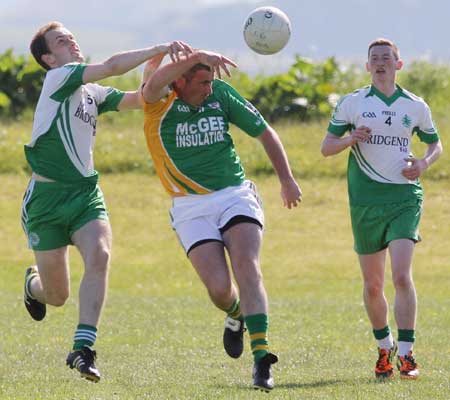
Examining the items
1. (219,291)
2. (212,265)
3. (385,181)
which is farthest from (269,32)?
(219,291)

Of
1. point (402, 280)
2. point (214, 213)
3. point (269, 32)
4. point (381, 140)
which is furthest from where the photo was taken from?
point (381, 140)

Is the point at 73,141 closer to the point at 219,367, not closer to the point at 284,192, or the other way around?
the point at 284,192

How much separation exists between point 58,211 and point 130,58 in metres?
1.35

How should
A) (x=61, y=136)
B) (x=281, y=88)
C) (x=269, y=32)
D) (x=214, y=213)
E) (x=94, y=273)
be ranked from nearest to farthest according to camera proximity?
(x=214, y=213) < (x=94, y=273) < (x=61, y=136) < (x=269, y=32) < (x=281, y=88)

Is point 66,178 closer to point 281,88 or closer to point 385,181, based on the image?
point 385,181

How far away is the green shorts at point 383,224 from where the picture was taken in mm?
10492

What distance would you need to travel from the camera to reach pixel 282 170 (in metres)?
9.38

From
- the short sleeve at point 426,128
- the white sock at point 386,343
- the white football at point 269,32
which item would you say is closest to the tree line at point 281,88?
the short sleeve at point 426,128

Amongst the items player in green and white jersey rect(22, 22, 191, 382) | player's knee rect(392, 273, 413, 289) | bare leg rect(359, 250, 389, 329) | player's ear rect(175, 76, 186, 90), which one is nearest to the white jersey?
player in green and white jersey rect(22, 22, 191, 382)

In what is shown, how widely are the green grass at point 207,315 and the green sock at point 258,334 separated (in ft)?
1.17

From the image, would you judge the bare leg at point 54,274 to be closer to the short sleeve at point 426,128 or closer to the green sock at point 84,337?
the green sock at point 84,337

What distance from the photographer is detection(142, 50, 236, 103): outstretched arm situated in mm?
9078

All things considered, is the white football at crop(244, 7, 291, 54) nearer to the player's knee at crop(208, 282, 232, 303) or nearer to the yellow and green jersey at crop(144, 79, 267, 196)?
the yellow and green jersey at crop(144, 79, 267, 196)

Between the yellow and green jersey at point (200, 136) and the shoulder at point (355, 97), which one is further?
the shoulder at point (355, 97)
